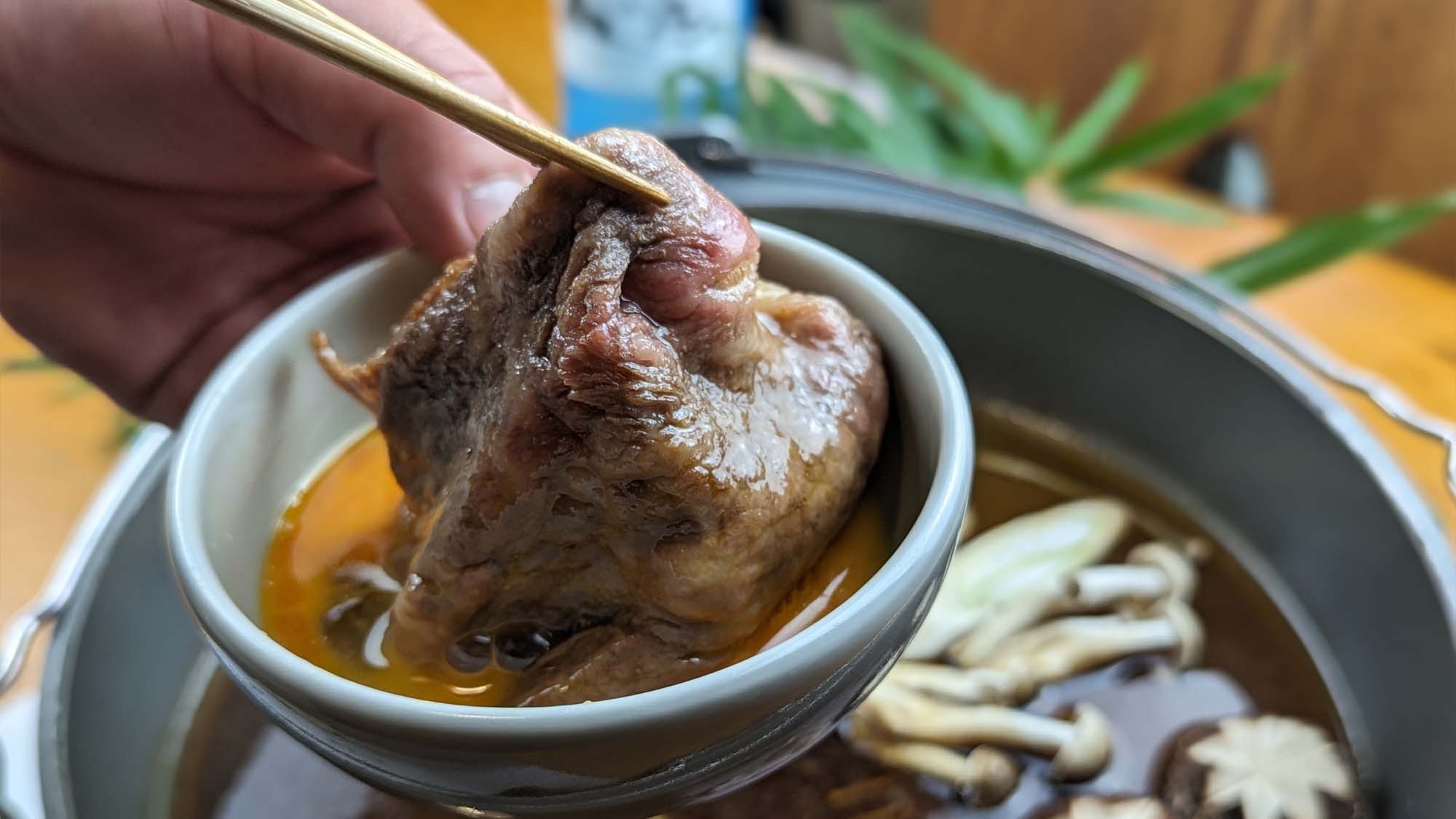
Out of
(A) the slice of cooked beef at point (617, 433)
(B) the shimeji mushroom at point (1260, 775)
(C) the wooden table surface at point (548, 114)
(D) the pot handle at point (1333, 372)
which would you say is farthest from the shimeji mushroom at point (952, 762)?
(C) the wooden table surface at point (548, 114)

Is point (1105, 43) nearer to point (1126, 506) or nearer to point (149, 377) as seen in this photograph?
point (1126, 506)

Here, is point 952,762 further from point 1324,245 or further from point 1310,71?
point 1310,71

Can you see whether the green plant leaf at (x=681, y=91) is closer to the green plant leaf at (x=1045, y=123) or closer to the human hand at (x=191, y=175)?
the green plant leaf at (x=1045, y=123)

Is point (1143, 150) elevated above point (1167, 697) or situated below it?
above

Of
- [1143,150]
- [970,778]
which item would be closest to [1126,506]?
[970,778]

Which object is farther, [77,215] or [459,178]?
[77,215]
